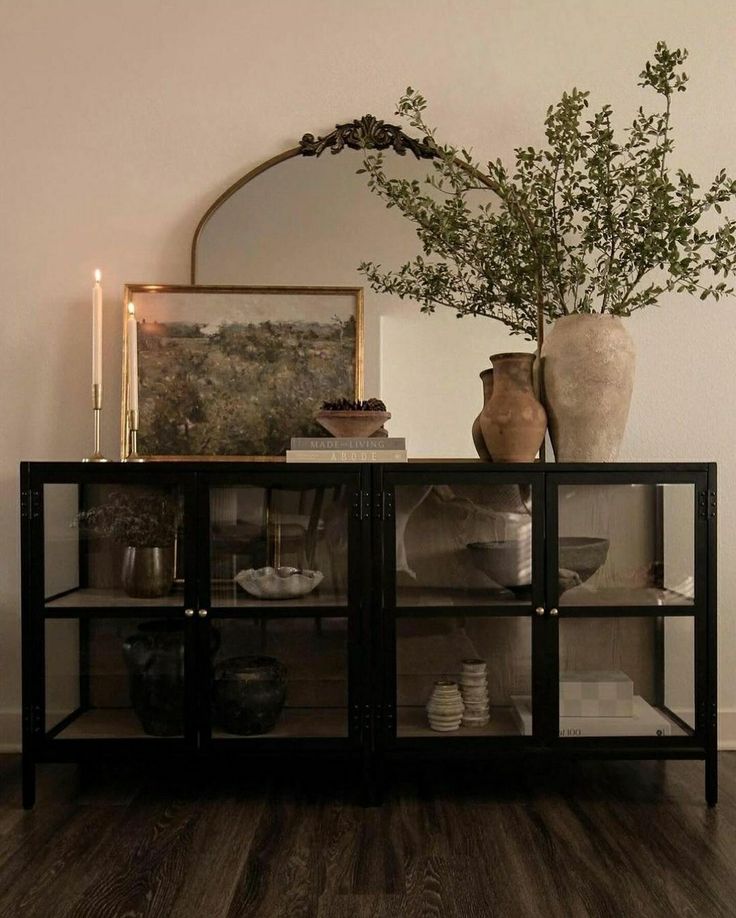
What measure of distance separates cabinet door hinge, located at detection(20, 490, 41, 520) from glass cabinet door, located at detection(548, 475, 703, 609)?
4.04 feet

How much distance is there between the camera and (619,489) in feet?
6.72

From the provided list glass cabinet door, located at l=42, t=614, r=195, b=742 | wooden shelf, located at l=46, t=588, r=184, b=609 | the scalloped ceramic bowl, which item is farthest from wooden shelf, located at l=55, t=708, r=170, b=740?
the scalloped ceramic bowl

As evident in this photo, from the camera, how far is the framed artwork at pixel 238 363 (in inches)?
94.2

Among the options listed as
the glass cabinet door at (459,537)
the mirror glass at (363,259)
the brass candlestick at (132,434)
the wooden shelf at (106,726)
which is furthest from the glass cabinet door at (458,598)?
the brass candlestick at (132,434)

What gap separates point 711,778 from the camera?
6.73 feet

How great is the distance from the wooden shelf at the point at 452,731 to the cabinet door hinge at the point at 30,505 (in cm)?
99

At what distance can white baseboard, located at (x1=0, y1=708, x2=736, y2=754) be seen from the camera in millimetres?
2453

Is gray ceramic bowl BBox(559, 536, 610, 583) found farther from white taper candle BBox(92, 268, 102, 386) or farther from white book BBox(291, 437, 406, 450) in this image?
white taper candle BBox(92, 268, 102, 386)

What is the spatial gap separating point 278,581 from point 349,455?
0.35m

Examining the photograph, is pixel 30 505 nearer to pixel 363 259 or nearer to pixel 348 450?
pixel 348 450

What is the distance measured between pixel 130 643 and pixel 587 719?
44.5 inches

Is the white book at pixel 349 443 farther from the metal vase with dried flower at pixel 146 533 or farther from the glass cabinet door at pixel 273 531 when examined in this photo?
the metal vase with dried flower at pixel 146 533

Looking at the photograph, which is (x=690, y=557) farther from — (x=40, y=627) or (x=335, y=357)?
(x=40, y=627)

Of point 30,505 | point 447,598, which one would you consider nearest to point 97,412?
point 30,505
